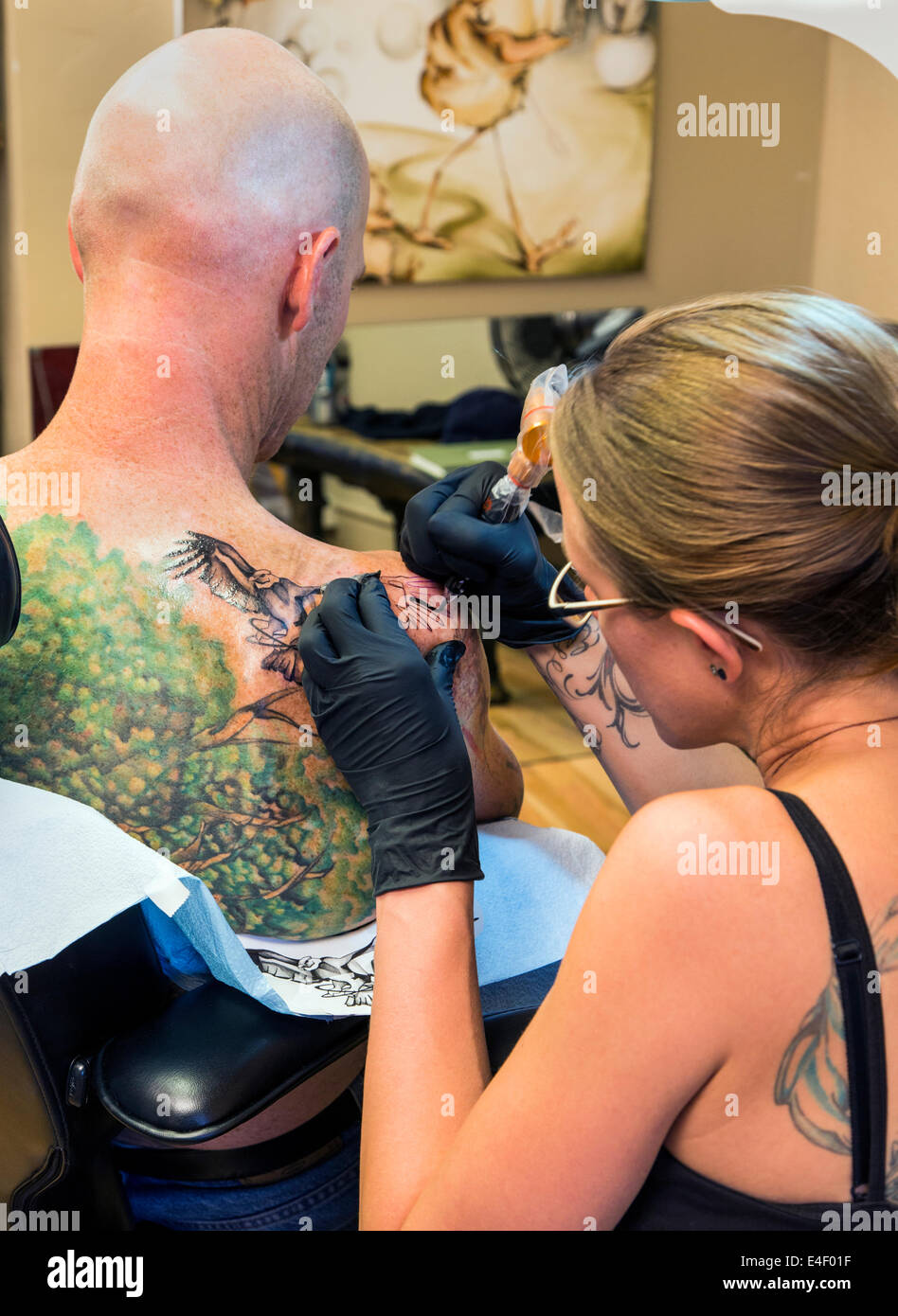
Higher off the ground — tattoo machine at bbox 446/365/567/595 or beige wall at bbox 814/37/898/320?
beige wall at bbox 814/37/898/320

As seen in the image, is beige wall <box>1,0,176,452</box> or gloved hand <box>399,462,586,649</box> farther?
beige wall <box>1,0,176,452</box>

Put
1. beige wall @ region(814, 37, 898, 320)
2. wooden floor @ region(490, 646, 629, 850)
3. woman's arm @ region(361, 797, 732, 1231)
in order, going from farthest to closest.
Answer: beige wall @ region(814, 37, 898, 320) < wooden floor @ region(490, 646, 629, 850) < woman's arm @ region(361, 797, 732, 1231)

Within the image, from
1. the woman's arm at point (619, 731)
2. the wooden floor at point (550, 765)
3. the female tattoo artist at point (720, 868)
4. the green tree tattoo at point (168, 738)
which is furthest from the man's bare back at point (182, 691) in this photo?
the wooden floor at point (550, 765)

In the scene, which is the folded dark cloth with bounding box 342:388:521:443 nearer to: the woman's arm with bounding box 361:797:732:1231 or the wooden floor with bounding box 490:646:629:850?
the wooden floor with bounding box 490:646:629:850

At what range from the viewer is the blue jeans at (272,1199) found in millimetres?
999

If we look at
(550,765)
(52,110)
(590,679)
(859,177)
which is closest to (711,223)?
(859,177)

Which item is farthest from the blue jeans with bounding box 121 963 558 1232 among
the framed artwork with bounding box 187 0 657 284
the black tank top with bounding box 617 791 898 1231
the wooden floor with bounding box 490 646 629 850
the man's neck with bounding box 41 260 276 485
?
the framed artwork with bounding box 187 0 657 284

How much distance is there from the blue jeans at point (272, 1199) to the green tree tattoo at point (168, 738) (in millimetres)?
203

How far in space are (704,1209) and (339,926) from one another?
1.41 feet

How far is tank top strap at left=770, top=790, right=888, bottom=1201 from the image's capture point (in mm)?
687

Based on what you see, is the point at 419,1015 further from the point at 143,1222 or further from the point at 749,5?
the point at 749,5

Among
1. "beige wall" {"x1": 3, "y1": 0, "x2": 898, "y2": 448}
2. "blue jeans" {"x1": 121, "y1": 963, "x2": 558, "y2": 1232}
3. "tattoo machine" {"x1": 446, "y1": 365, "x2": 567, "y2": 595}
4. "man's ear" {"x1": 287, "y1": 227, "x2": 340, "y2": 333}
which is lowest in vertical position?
"blue jeans" {"x1": 121, "y1": 963, "x2": 558, "y2": 1232}

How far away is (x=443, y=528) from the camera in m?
1.12

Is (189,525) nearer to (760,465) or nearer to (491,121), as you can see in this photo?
(760,465)
